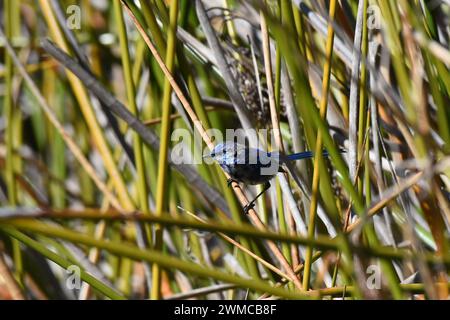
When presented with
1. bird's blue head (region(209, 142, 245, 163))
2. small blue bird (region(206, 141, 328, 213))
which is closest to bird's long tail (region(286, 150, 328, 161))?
small blue bird (region(206, 141, 328, 213))

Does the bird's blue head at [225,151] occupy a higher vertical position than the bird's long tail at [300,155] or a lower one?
higher

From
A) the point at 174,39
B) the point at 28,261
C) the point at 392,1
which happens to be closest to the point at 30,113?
the point at 28,261

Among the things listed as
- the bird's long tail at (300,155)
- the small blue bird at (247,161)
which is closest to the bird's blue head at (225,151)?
the small blue bird at (247,161)

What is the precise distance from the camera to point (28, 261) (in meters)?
1.99

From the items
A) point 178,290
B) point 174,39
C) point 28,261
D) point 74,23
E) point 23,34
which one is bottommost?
point 178,290

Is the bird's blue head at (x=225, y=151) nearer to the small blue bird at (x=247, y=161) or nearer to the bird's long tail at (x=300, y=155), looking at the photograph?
the small blue bird at (x=247, y=161)

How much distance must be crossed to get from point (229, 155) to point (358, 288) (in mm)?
595

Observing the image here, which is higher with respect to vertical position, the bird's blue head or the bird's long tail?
the bird's blue head

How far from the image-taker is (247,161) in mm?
1315

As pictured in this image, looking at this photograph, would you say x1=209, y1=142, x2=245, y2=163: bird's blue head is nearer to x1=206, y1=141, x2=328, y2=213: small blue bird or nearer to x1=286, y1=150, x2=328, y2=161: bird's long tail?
x1=206, y1=141, x2=328, y2=213: small blue bird

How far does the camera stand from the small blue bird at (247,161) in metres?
1.30

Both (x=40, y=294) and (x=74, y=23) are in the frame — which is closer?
(x=74, y=23)

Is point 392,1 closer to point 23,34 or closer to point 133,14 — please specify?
point 133,14

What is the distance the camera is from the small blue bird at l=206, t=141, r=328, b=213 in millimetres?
1298
